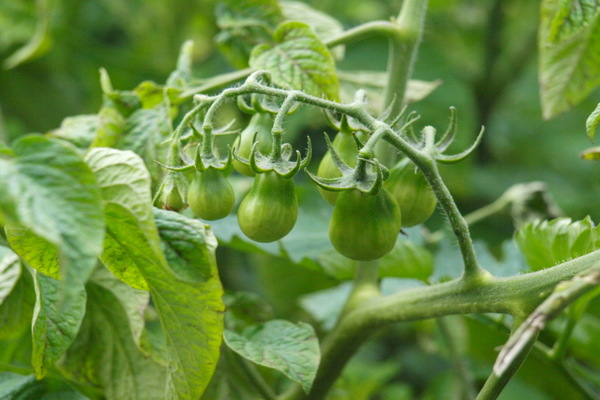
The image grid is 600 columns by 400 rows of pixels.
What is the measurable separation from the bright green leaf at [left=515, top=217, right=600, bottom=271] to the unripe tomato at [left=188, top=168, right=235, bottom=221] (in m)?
0.33

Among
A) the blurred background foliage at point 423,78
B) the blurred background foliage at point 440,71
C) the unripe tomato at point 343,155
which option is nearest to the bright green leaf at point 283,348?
the unripe tomato at point 343,155

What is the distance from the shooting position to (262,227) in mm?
545

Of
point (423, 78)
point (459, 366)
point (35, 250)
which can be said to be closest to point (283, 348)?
point (35, 250)

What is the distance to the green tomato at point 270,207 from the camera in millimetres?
539

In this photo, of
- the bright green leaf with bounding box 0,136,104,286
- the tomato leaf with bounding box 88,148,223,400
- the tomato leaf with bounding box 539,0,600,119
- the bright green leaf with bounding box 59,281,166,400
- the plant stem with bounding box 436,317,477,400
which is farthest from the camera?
the plant stem with bounding box 436,317,477,400

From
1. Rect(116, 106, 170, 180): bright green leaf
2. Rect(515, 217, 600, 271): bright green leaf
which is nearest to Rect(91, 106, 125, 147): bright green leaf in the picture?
Rect(116, 106, 170, 180): bright green leaf

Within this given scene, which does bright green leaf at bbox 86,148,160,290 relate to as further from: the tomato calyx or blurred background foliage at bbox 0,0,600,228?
blurred background foliage at bbox 0,0,600,228

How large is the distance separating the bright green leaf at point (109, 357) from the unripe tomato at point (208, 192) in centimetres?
19

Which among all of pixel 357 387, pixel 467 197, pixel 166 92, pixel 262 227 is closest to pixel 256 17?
pixel 166 92

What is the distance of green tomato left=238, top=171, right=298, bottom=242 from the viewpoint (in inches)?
21.2

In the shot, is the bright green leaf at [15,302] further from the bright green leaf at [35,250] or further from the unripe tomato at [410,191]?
the unripe tomato at [410,191]

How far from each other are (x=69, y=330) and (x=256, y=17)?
471 millimetres

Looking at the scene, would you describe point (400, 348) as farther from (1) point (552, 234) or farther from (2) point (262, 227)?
(2) point (262, 227)

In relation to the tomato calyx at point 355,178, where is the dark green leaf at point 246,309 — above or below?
below
